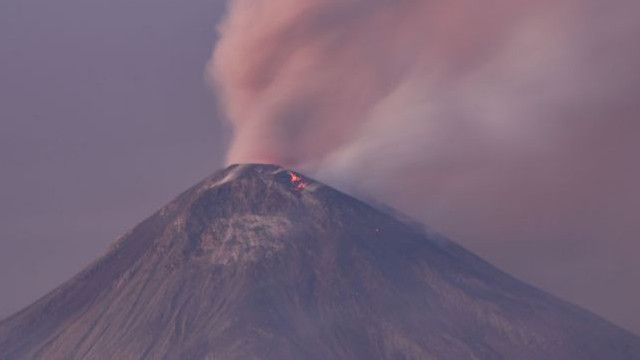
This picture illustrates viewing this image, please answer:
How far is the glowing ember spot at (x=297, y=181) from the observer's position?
314 feet

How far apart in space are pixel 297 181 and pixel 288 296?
968 centimetres

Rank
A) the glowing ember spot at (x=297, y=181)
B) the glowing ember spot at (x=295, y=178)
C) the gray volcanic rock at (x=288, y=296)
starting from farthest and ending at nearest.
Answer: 1. the glowing ember spot at (x=295, y=178)
2. the glowing ember spot at (x=297, y=181)
3. the gray volcanic rock at (x=288, y=296)

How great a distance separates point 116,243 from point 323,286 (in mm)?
14721

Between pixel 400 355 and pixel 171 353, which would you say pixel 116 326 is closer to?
pixel 171 353

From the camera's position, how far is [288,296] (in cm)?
8856

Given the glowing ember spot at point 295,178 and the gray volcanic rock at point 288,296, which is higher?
the glowing ember spot at point 295,178

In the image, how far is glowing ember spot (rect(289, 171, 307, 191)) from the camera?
95562 millimetres

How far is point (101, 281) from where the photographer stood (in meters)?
94.3

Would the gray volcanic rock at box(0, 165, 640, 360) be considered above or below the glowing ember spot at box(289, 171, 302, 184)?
below

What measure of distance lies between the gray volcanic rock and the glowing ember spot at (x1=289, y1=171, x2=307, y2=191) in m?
0.09

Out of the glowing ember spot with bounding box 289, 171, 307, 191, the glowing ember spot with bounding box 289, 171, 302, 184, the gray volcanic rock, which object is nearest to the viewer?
the gray volcanic rock

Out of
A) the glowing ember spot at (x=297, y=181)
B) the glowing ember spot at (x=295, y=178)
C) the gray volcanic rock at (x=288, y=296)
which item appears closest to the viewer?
the gray volcanic rock at (x=288, y=296)

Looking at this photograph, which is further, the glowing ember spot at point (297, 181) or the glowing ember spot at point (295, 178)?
the glowing ember spot at point (295, 178)

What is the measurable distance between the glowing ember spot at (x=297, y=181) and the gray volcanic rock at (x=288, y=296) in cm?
9
